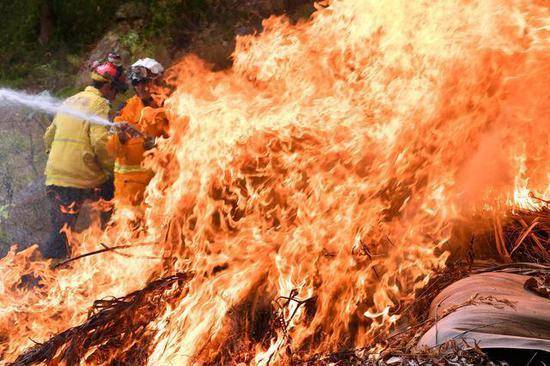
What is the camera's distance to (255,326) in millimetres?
4461

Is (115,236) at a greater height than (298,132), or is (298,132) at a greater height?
(298,132)

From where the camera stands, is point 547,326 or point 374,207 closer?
point 547,326

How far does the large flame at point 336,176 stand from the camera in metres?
4.27

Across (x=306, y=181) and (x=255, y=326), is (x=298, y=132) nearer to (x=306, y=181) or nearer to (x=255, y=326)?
(x=306, y=181)

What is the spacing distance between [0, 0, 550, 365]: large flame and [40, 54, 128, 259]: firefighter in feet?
3.91

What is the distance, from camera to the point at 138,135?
6125 mm

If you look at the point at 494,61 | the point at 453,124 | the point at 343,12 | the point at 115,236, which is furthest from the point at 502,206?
the point at 115,236

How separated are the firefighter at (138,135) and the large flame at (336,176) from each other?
0.61 m

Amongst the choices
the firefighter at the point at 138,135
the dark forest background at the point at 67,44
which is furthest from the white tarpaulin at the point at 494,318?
the dark forest background at the point at 67,44

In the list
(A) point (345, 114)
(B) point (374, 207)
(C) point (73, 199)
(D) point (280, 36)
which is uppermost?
(D) point (280, 36)

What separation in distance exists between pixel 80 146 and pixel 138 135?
31.2 inches

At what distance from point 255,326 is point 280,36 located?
265cm

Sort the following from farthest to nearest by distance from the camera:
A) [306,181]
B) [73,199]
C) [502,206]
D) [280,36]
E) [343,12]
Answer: [73,199] < [280,36] < [343,12] < [306,181] < [502,206]

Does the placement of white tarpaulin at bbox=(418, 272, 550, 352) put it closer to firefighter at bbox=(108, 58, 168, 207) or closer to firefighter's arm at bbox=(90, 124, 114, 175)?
firefighter at bbox=(108, 58, 168, 207)
